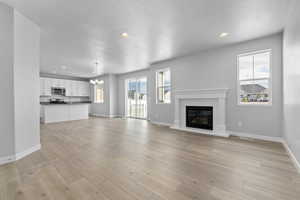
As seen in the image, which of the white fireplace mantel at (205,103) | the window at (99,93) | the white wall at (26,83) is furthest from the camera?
the window at (99,93)

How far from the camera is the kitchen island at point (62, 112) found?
6.35 metres

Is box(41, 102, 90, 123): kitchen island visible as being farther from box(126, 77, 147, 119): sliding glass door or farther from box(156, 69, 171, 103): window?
box(156, 69, 171, 103): window

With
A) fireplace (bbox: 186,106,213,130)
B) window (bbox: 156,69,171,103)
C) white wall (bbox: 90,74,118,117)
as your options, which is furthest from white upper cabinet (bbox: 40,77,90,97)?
fireplace (bbox: 186,106,213,130)

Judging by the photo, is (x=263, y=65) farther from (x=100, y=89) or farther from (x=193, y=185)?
(x=100, y=89)

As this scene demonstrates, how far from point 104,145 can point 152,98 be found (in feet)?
11.8

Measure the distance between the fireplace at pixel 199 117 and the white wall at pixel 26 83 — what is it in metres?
4.59

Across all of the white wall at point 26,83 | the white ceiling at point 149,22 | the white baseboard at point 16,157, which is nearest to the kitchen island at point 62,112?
the white ceiling at point 149,22

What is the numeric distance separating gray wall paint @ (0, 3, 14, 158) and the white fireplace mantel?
462 centimetres

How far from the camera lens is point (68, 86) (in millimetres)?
8734

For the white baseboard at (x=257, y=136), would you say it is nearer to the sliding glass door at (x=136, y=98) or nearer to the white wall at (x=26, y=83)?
the sliding glass door at (x=136, y=98)

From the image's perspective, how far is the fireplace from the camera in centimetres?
447

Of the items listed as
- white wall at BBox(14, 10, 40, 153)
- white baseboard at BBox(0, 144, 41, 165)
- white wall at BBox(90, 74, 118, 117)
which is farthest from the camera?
white wall at BBox(90, 74, 118, 117)

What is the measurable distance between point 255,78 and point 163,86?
11.0 ft

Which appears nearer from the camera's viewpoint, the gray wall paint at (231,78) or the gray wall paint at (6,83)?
the gray wall paint at (6,83)
